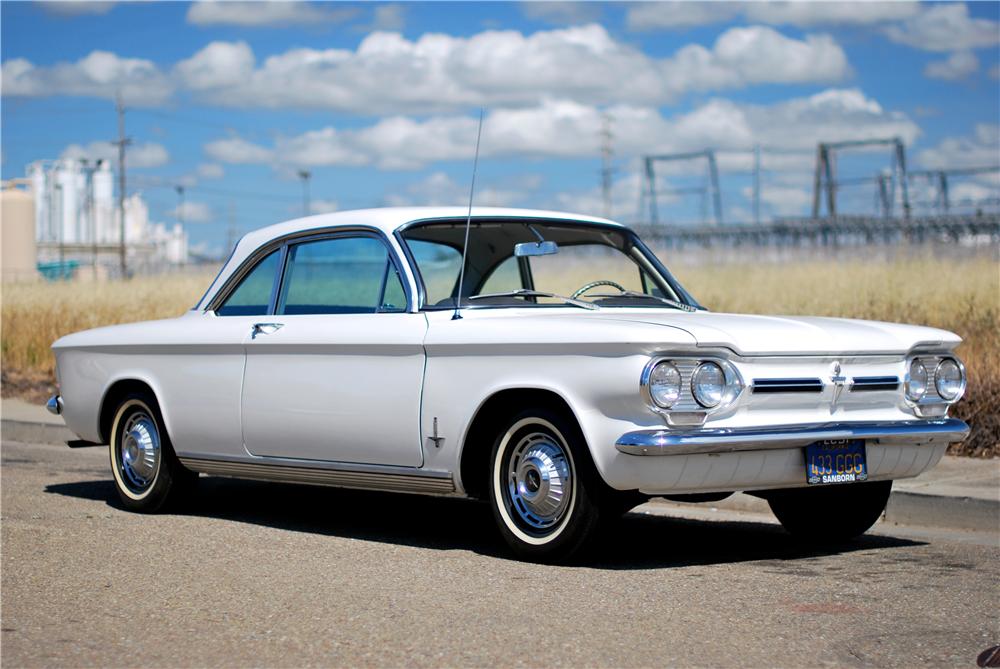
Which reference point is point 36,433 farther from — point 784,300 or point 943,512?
point 784,300

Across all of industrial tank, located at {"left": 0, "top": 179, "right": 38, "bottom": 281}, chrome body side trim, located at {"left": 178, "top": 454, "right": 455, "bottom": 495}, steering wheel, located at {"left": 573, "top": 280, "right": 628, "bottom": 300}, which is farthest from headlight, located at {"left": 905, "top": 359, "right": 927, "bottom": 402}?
industrial tank, located at {"left": 0, "top": 179, "right": 38, "bottom": 281}

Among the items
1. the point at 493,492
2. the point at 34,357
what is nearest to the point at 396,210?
the point at 493,492

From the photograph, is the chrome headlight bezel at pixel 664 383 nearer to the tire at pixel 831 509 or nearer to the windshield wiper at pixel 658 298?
the tire at pixel 831 509

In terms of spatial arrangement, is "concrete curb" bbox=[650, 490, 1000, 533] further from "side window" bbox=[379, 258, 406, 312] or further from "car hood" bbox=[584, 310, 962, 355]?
"side window" bbox=[379, 258, 406, 312]

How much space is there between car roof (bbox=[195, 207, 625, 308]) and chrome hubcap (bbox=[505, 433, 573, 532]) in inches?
55.4

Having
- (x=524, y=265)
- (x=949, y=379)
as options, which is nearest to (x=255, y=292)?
(x=524, y=265)

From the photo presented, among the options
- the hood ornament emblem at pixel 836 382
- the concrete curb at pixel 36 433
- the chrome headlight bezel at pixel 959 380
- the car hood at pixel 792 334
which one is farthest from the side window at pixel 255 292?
the concrete curb at pixel 36 433

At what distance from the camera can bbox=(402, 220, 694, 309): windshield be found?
22.6 ft

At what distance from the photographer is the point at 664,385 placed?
557 centimetres

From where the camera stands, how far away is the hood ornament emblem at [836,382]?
235 inches

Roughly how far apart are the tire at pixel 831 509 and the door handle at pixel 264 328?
8.49 ft

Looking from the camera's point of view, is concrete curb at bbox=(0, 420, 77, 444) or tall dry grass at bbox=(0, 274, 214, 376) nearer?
concrete curb at bbox=(0, 420, 77, 444)

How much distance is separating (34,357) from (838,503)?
13.7 meters

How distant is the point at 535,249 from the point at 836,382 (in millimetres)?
1810
